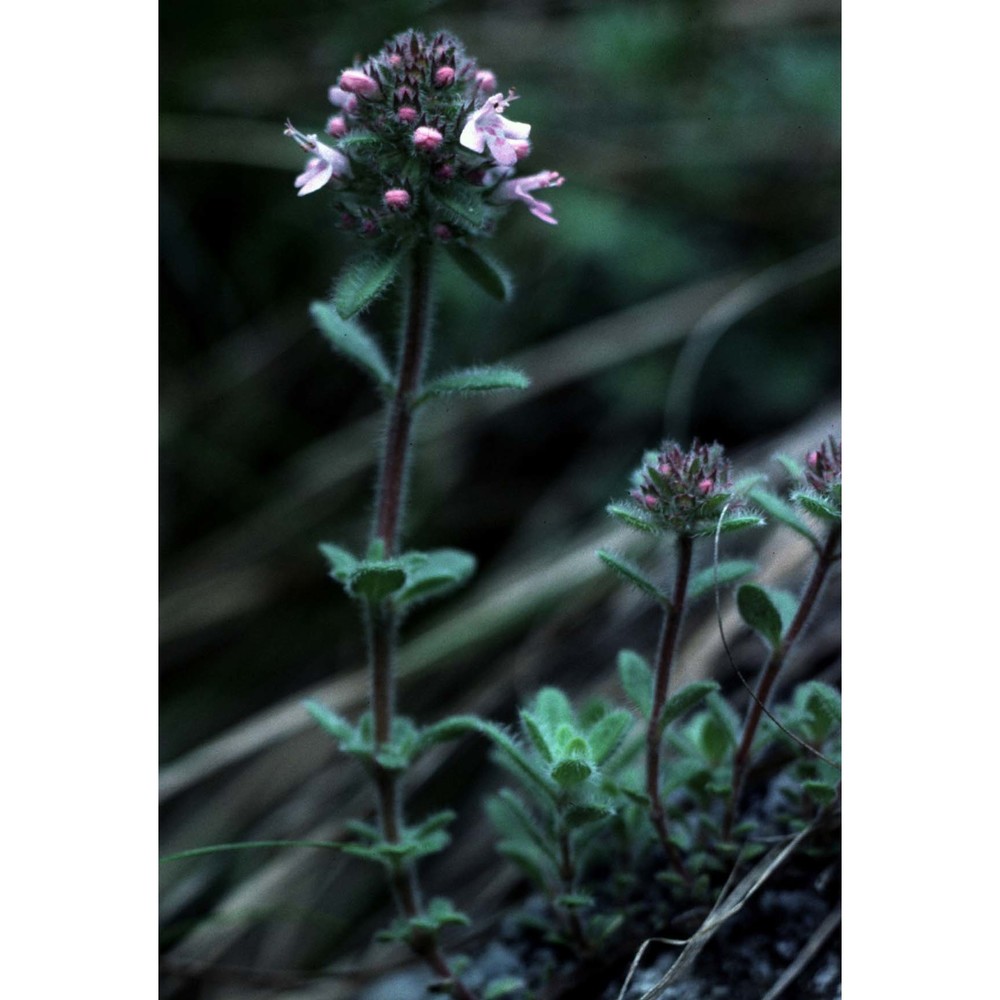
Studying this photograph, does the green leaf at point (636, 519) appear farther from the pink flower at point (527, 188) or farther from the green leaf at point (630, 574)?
the pink flower at point (527, 188)

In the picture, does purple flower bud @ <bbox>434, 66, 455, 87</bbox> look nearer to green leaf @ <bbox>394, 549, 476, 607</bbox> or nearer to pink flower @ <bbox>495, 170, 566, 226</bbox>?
pink flower @ <bbox>495, 170, 566, 226</bbox>

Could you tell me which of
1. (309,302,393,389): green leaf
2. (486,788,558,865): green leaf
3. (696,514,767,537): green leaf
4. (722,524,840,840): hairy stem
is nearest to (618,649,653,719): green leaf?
(722,524,840,840): hairy stem

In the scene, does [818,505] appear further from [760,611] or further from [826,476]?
[760,611]

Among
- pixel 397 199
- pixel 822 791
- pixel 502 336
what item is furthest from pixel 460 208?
pixel 502 336

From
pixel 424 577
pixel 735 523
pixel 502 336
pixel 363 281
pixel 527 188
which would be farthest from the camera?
pixel 502 336
